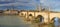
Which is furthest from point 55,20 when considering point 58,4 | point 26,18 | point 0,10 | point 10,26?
point 0,10

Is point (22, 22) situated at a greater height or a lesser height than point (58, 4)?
lesser

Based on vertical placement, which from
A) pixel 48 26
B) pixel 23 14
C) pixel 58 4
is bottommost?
pixel 48 26

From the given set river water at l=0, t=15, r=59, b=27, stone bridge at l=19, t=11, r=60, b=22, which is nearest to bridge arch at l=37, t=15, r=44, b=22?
stone bridge at l=19, t=11, r=60, b=22

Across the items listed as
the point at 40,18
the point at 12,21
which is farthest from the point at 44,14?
the point at 12,21

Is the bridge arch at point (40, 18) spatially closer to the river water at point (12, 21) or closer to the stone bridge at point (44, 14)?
the stone bridge at point (44, 14)

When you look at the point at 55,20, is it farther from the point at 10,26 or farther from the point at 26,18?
the point at 10,26

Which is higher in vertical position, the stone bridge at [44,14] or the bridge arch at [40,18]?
the stone bridge at [44,14]

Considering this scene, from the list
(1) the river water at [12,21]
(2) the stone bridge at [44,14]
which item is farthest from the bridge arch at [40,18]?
(1) the river water at [12,21]

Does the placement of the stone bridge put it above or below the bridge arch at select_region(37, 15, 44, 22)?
above

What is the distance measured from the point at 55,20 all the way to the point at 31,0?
13.9 inches

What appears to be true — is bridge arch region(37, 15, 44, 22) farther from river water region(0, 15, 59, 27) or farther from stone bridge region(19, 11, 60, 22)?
river water region(0, 15, 59, 27)

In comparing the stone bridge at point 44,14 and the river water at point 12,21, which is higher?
the stone bridge at point 44,14

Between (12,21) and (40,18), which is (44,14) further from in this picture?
(12,21)

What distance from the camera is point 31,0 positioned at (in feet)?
3.89
